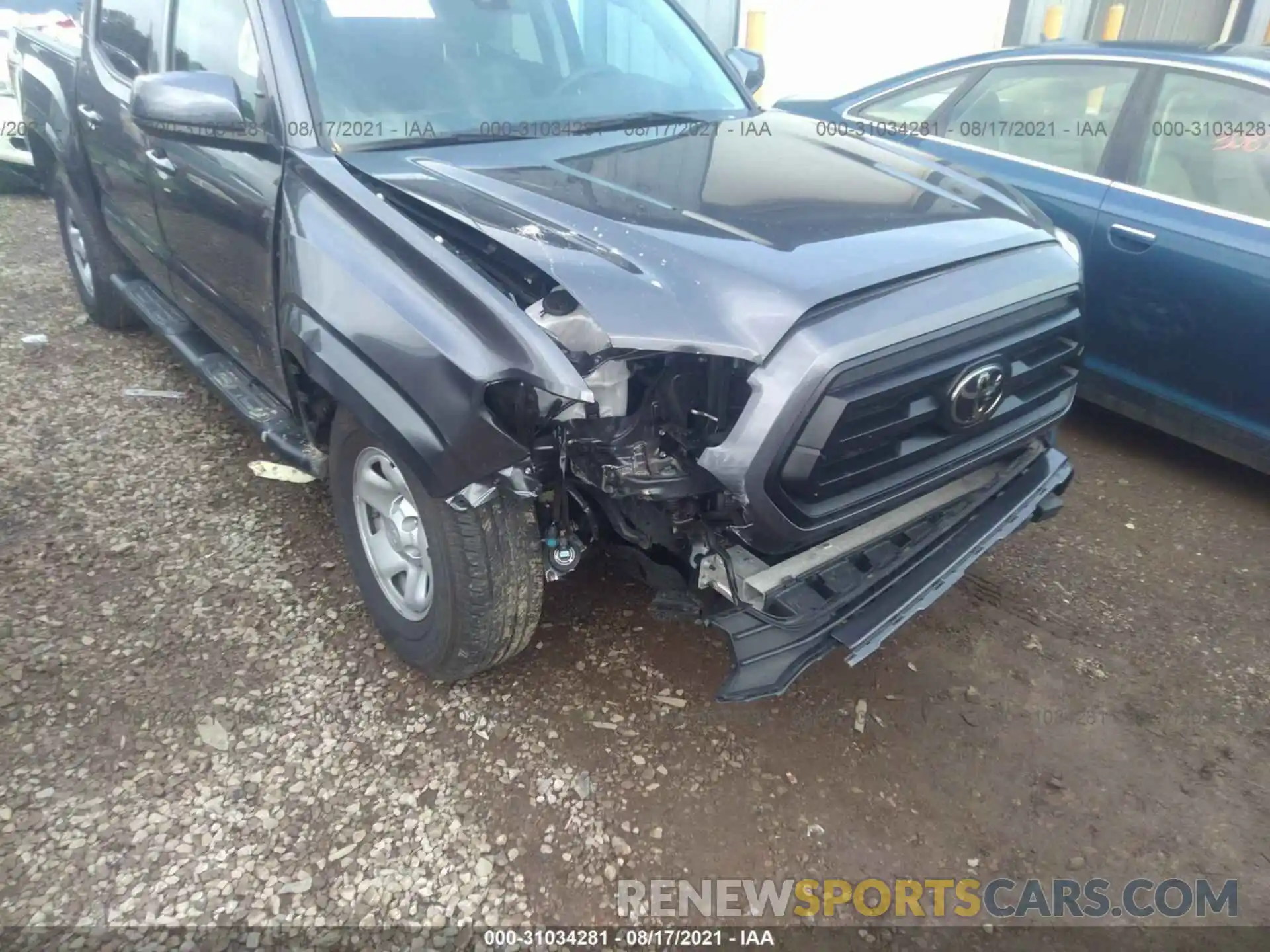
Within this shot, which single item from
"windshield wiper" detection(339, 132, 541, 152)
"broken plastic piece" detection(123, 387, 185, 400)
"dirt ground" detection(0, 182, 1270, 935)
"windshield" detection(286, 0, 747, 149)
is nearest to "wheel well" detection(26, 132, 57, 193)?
"broken plastic piece" detection(123, 387, 185, 400)

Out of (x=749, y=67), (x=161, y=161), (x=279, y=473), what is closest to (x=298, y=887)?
(x=279, y=473)

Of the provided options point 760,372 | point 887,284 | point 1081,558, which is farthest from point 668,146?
point 1081,558

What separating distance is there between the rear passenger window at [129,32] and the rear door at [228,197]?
0.73ft

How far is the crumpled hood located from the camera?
6.05 feet

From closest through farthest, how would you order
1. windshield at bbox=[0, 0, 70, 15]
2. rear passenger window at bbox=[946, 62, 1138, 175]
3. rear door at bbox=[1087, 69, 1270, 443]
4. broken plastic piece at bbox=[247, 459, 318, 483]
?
broken plastic piece at bbox=[247, 459, 318, 483], rear door at bbox=[1087, 69, 1270, 443], rear passenger window at bbox=[946, 62, 1138, 175], windshield at bbox=[0, 0, 70, 15]

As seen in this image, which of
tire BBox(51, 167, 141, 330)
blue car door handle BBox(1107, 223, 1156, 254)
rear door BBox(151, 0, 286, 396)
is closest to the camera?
rear door BBox(151, 0, 286, 396)

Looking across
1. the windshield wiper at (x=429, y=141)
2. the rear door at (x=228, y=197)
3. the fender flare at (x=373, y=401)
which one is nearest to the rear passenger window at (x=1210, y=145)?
the windshield wiper at (x=429, y=141)

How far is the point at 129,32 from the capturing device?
354cm

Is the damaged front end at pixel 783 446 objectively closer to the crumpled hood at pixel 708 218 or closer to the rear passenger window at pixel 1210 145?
the crumpled hood at pixel 708 218

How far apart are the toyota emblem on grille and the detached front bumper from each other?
32cm

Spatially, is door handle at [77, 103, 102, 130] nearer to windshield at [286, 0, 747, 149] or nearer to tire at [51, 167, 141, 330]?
tire at [51, 167, 141, 330]

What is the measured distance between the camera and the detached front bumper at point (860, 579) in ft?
6.57

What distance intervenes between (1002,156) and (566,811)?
A: 362 cm

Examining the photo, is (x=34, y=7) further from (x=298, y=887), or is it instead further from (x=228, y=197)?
(x=298, y=887)
